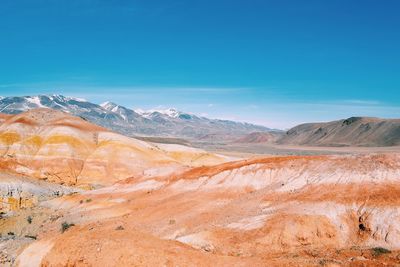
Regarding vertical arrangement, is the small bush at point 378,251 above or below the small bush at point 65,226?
above

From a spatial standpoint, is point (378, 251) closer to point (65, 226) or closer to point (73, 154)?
point (65, 226)

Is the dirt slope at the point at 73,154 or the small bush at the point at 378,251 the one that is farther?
the dirt slope at the point at 73,154

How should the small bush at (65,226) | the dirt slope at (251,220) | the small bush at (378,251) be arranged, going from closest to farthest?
the dirt slope at (251,220)
the small bush at (378,251)
the small bush at (65,226)

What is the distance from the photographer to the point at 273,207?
129ft

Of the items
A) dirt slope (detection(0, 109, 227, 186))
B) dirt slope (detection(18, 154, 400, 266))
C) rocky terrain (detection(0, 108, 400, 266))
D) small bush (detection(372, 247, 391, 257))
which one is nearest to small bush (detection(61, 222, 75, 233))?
rocky terrain (detection(0, 108, 400, 266))

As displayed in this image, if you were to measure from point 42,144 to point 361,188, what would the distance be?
88607mm

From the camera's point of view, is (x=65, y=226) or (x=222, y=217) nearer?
(x=222, y=217)

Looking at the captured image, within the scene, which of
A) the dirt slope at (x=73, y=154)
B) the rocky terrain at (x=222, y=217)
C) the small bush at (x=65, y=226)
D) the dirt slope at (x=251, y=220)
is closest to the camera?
the dirt slope at (x=251, y=220)

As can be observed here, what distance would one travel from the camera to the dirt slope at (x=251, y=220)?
943 inches

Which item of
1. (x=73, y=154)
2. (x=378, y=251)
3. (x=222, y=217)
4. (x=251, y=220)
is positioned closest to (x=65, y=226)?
(x=222, y=217)

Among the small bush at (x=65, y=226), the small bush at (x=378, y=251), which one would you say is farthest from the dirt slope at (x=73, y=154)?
the small bush at (x=378, y=251)

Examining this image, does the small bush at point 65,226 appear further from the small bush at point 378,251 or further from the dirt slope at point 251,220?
the small bush at point 378,251

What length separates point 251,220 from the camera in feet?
119

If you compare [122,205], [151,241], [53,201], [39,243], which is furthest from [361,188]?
[53,201]
